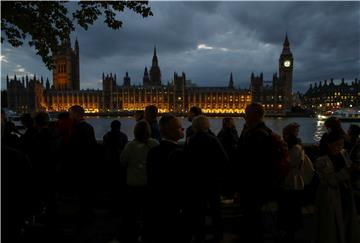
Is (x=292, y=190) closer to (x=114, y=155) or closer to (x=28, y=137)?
(x=114, y=155)

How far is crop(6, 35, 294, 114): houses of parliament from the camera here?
357ft

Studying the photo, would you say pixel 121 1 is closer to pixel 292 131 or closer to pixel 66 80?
pixel 292 131

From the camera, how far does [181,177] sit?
320 cm

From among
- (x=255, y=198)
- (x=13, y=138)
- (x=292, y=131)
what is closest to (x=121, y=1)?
(x=13, y=138)

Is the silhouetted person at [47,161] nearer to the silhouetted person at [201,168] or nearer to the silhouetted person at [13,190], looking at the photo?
the silhouetted person at [13,190]

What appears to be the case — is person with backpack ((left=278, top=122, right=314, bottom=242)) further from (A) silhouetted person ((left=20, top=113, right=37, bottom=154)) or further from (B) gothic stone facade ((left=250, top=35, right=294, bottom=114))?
(B) gothic stone facade ((left=250, top=35, right=294, bottom=114))

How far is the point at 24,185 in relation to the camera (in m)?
2.54

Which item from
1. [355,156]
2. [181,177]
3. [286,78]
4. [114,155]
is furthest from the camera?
[286,78]

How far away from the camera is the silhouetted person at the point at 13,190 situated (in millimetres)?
2479

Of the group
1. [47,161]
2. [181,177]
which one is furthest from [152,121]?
[181,177]

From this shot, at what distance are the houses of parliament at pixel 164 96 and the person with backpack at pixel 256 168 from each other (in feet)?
340

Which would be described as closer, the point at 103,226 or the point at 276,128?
the point at 103,226

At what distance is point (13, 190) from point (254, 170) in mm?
2413

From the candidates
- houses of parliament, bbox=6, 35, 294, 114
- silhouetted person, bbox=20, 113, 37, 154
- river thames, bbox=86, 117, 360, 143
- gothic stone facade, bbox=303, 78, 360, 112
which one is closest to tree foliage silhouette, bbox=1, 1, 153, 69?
silhouetted person, bbox=20, 113, 37, 154
